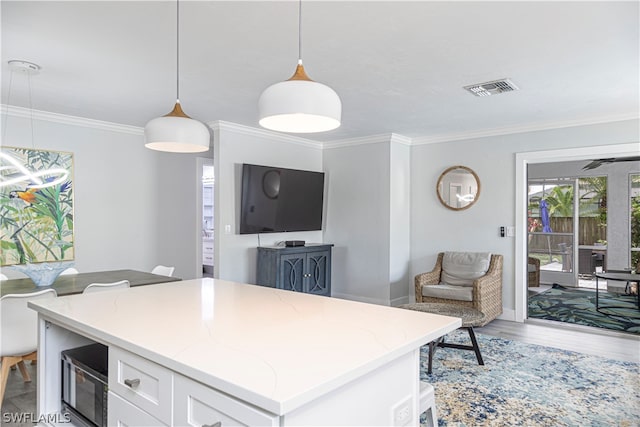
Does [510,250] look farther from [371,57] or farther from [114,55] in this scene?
[114,55]

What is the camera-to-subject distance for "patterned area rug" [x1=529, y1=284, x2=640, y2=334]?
5.20m

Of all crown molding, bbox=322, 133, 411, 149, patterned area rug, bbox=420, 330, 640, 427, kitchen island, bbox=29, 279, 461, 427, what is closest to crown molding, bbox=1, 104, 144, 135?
crown molding, bbox=322, 133, 411, 149

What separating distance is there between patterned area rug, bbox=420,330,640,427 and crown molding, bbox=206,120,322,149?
3.18 metres

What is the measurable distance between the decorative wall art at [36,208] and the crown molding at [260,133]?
160 cm

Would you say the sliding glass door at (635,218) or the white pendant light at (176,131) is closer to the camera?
the white pendant light at (176,131)

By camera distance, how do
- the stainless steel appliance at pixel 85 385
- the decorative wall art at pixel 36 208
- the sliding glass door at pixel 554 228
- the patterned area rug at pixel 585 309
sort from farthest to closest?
1. the sliding glass door at pixel 554 228
2. the patterned area rug at pixel 585 309
3. the decorative wall art at pixel 36 208
4. the stainless steel appliance at pixel 85 385

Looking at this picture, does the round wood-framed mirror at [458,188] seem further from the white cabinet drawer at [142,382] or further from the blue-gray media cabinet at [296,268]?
the white cabinet drawer at [142,382]

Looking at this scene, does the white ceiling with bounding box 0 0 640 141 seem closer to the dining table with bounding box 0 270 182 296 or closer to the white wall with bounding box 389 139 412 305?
the white wall with bounding box 389 139 412 305

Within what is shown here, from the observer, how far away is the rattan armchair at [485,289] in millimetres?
4547

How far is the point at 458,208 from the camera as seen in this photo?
5.58 m

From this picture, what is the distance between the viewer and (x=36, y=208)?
438 centimetres

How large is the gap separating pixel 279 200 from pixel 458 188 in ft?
7.65

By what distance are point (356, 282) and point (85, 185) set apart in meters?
3.59

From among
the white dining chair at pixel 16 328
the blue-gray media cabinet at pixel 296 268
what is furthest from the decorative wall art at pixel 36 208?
the blue-gray media cabinet at pixel 296 268
